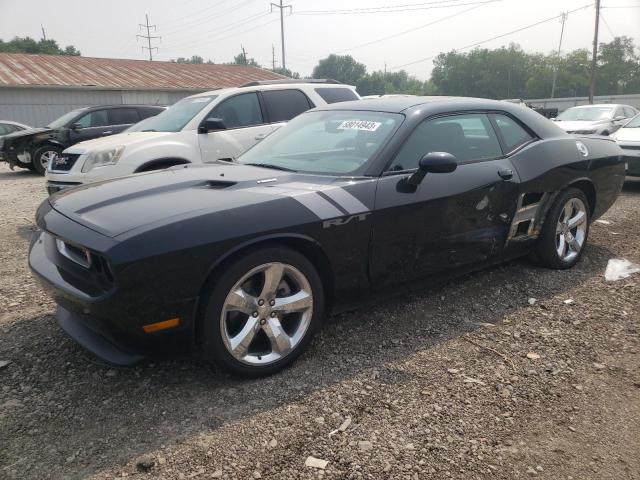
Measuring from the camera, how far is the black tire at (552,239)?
13.9ft

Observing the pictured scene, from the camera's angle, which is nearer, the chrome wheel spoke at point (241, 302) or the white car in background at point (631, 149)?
the chrome wheel spoke at point (241, 302)

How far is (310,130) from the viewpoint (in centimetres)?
390

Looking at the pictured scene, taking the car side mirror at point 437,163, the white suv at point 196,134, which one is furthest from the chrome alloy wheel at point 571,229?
the white suv at point 196,134

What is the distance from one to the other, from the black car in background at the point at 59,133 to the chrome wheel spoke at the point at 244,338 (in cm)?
1008

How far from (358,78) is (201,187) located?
112053 millimetres

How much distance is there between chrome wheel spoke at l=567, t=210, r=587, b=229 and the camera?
4.50m

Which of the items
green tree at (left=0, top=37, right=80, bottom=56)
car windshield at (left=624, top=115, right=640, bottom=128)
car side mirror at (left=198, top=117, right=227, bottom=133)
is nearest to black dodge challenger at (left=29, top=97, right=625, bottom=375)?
car side mirror at (left=198, top=117, right=227, bottom=133)

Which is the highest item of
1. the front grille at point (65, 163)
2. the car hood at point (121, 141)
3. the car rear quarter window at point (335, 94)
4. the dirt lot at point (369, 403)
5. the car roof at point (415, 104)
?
the car rear quarter window at point (335, 94)

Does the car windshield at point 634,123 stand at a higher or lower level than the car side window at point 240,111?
lower

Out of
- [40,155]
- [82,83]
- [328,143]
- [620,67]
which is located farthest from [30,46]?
[620,67]

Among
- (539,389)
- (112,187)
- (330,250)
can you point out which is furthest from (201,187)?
(539,389)

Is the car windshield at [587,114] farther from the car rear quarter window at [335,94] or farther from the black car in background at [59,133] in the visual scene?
the black car in background at [59,133]

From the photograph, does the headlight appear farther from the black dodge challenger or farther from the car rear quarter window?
the car rear quarter window

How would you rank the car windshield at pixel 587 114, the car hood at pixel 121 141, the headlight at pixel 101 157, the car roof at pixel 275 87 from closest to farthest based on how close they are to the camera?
the headlight at pixel 101 157
the car hood at pixel 121 141
the car roof at pixel 275 87
the car windshield at pixel 587 114
